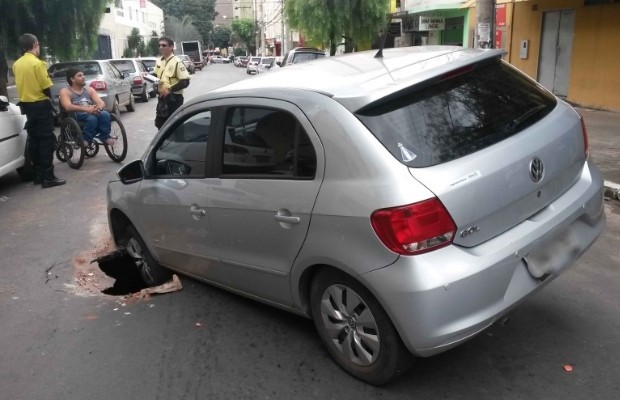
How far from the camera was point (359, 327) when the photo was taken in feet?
9.80

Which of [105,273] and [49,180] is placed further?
[49,180]

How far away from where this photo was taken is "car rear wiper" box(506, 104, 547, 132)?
3.07m

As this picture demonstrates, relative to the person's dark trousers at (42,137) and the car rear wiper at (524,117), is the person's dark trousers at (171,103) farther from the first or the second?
the car rear wiper at (524,117)

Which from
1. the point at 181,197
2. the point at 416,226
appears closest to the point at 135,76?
the point at 181,197

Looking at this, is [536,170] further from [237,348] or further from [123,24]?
[123,24]

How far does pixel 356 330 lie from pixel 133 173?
7.62 feet

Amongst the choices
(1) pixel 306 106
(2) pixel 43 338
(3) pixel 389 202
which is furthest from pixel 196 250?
(3) pixel 389 202

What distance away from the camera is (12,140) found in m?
8.07

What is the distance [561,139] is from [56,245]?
15.7ft

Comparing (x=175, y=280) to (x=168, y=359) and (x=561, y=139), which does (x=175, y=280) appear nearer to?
(x=168, y=359)

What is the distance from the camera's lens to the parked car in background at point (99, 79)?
1419 cm

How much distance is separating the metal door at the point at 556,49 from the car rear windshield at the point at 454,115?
12963 mm

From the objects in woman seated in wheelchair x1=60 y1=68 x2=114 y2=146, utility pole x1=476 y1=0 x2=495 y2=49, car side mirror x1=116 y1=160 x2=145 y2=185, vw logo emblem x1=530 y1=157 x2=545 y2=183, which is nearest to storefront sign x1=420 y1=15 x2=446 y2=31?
utility pole x1=476 y1=0 x2=495 y2=49

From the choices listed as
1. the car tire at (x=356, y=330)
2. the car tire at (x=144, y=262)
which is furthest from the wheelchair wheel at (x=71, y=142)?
the car tire at (x=356, y=330)
